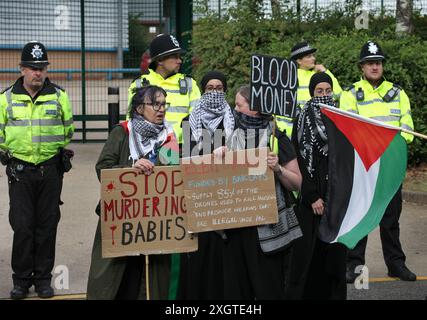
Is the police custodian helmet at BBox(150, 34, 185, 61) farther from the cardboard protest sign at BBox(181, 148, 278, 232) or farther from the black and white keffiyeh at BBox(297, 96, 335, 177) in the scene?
the cardboard protest sign at BBox(181, 148, 278, 232)

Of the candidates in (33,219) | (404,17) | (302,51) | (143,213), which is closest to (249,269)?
(143,213)

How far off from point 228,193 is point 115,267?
0.87 metres

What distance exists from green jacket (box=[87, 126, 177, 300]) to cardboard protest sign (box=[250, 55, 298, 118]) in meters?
0.91

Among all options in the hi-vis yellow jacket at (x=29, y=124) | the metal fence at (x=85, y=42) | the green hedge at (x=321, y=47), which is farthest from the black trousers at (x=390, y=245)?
the metal fence at (x=85, y=42)

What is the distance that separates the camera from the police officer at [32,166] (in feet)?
25.7

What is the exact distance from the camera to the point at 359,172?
6711mm

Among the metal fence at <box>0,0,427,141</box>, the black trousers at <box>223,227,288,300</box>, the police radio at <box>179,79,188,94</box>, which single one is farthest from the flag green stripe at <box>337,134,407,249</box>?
the metal fence at <box>0,0,427,141</box>

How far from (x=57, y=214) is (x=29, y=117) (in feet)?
2.76

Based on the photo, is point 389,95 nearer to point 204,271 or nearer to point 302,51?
point 302,51

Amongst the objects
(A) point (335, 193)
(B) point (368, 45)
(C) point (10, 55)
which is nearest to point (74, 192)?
(C) point (10, 55)

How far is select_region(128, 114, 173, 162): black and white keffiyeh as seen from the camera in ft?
20.4

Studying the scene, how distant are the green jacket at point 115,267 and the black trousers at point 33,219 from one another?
5.75 ft

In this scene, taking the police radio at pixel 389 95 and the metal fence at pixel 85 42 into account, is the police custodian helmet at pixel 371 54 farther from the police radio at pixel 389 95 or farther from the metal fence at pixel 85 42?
the metal fence at pixel 85 42

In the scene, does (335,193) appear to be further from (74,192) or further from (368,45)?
(74,192)
